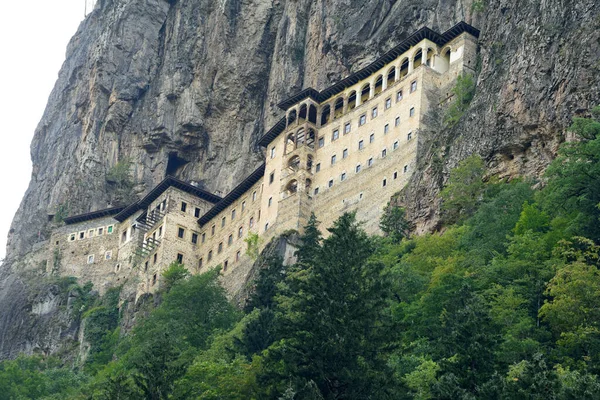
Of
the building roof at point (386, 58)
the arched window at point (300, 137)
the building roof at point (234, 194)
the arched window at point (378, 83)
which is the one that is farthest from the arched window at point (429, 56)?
the building roof at point (234, 194)

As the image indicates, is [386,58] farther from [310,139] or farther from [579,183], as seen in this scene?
[579,183]

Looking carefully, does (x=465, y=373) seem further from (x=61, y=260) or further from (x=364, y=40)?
(x=61, y=260)

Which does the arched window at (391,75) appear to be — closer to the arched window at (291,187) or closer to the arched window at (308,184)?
the arched window at (308,184)

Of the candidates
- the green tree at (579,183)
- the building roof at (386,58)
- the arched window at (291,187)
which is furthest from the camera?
the arched window at (291,187)

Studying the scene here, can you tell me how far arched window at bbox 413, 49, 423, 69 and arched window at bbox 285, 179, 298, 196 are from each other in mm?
11220

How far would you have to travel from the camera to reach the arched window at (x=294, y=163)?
76375 millimetres

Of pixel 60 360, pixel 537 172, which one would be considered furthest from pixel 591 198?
pixel 60 360

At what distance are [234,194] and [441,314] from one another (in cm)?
4146

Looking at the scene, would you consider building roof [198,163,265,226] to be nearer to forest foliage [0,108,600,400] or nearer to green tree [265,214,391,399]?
forest foliage [0,108,600,400]

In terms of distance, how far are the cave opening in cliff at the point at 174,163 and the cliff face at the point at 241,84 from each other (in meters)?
0.15

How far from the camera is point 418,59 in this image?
73.2 metres

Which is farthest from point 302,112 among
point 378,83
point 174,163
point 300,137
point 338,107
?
point 174,163

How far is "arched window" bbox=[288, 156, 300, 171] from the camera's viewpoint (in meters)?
76.4

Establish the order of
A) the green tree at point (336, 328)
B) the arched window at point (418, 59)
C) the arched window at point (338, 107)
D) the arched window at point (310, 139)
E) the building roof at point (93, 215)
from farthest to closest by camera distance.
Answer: the building roof at point (93, 215), the arched window at point (338, 107), the arched window at point (310, 139), the arched window at point (418, 59), the green tree at point (336, 328)
